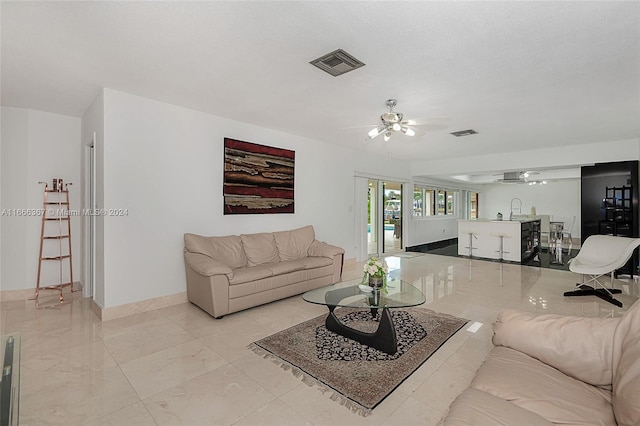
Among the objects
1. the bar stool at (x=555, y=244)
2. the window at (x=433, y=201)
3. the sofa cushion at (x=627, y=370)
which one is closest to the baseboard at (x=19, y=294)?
the sofa cushion at (x=627, y=370)

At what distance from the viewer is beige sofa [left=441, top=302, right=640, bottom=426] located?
125 cm

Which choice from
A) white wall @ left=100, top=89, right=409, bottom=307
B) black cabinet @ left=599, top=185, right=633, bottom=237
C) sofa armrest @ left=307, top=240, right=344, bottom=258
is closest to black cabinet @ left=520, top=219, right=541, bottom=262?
black cabinet @ left=599, top=185, right=633, bottom=237

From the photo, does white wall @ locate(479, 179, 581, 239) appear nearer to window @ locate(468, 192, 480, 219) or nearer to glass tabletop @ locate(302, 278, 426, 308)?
window @ locate(468, 192, 480, 219)

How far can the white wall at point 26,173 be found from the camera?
411 centimetres

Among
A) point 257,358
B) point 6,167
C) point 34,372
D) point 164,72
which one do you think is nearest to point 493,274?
point 257,358

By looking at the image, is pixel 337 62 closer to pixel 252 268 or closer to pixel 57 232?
pixel 252 268

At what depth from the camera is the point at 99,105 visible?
3.57 meters

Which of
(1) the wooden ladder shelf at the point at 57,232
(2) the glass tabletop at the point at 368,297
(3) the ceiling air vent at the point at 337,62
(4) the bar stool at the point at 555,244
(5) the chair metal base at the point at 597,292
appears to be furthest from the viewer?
(4) the bar stool at the point at 555,244

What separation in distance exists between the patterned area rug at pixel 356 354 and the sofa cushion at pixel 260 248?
138cm

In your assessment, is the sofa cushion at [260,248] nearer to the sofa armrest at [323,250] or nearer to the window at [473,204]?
the sofa armrest at [323,250]

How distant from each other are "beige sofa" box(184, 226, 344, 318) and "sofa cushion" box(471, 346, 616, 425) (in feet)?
8.83

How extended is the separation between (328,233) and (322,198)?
73 centimetres

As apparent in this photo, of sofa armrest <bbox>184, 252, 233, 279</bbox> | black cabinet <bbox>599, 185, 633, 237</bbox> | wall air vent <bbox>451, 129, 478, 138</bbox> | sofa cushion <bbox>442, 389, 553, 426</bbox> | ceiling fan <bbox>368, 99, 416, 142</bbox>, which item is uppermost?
wall air vent <bbox>451, 129, 478, 138</bbox>

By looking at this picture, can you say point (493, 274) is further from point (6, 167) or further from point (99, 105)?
point (6, 167)
